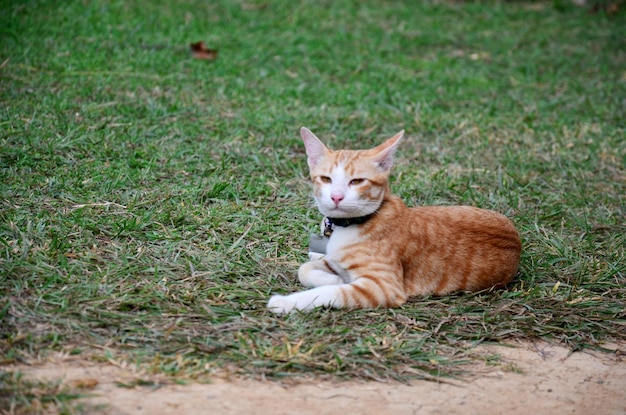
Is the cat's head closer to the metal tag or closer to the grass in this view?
the metal tag

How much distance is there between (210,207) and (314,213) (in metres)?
0.72

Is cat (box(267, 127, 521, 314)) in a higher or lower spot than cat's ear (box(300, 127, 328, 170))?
lower

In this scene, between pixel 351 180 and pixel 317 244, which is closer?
pixel 351 180

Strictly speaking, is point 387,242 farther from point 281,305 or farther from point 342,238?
point 281,305

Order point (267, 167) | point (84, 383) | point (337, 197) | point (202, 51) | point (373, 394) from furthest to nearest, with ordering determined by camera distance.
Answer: point (202, 51), point (267, 167), point (337, 197), point (373, 394), point (84, 383)

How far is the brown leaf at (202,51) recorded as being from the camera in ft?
26.4

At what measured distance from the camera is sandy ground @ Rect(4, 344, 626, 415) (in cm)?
315

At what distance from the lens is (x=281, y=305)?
13.1 ft

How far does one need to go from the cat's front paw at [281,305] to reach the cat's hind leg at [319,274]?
31 cm

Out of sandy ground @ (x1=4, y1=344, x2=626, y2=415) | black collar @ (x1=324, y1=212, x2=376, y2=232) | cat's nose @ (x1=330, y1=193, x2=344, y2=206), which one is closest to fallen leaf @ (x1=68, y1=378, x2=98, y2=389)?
sandy ground @ (x1=4, y1=344, x2=626, y2=415)

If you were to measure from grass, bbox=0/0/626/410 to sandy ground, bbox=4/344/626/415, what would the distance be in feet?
0.39

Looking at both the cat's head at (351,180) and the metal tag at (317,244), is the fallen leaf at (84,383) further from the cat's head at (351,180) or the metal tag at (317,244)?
the metal tag at (317,244)

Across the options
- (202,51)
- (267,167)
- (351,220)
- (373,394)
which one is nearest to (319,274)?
(351,220)

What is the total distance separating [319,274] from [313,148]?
0.77m
